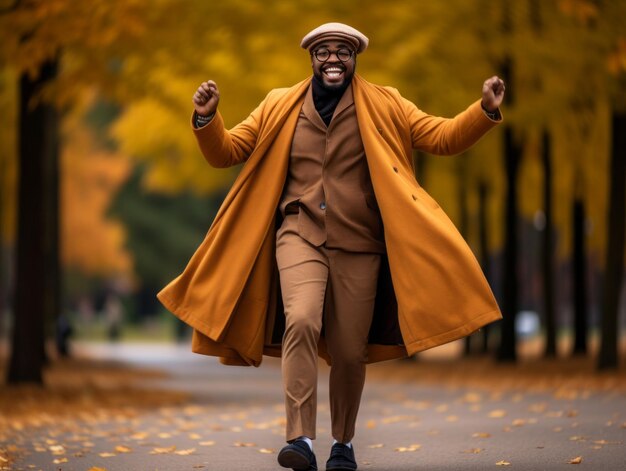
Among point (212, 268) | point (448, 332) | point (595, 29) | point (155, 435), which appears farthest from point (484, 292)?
point (595, 29)

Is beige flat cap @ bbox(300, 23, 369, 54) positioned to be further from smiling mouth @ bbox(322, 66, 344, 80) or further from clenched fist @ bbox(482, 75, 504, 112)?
clenched fist @ bbox(482, 75, 504, 112)

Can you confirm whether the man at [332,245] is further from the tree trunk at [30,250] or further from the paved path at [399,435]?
the tree trunk at [30,250]

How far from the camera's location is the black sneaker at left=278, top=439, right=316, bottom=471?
6.32 meters

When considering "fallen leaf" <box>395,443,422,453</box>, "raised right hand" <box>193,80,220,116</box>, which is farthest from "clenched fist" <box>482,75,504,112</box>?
"fallen leaf" <box>395,443,422,453</box>

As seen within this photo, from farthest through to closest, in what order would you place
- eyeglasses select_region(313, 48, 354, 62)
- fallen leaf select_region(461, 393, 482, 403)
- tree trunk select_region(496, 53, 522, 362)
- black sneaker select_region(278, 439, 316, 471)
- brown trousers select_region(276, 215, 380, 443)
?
tree trunk select_region(496, 53, 522, 362), fallen leaf select_region(461, 393, 482, 403), eyeglasses select_region(313, 48, 354, 62), brown trousers select_region(276, 215, 380, 443), black sneaker select_region(278, 439, 316, 471)

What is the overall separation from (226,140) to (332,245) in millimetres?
731

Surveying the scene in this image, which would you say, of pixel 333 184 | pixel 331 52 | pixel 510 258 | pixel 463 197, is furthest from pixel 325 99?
pixel 463 197

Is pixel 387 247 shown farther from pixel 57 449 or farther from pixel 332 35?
pixel 57 449

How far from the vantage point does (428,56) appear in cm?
1942

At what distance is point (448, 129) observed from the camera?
269 inches

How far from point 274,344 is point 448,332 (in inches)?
36.7

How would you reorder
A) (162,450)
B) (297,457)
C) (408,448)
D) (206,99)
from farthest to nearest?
(162,450) → (408,448) → (206,99) → (297,457)

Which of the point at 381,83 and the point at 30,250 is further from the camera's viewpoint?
the point at 381,83

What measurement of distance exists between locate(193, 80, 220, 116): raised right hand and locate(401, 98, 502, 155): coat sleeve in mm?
1062
